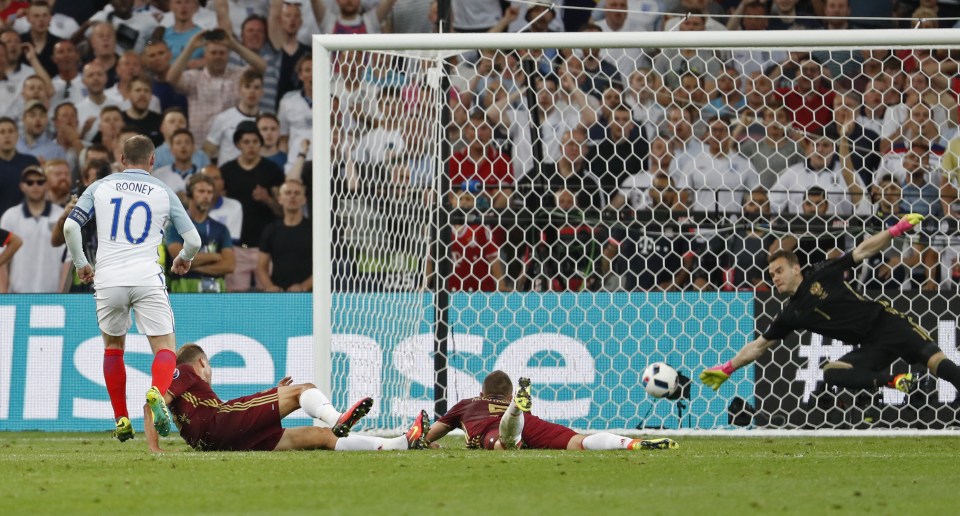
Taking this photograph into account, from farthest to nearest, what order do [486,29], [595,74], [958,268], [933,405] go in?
[486,29]
[595,74]
[958,268]
[933,405]

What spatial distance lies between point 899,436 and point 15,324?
720 cm

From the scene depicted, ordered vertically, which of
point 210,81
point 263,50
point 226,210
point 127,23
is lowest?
point 226,210

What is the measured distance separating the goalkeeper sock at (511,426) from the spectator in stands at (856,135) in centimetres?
469

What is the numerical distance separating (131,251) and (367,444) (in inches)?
70.9

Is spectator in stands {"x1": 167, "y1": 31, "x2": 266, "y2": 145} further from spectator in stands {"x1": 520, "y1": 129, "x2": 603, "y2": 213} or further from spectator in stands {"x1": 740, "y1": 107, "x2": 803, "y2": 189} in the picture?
spectator in stands {"x1": 740, "y1": 107, "x2": 803, "y2": 189}

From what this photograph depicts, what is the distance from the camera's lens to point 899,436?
1004 centimetres

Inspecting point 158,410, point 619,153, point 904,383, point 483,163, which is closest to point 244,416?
point 158,410

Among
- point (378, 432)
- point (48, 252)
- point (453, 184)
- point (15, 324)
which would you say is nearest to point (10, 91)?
point (48, 252)

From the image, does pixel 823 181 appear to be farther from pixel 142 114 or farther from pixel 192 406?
pixel 142 114

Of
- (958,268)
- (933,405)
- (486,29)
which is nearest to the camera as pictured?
(933,405)

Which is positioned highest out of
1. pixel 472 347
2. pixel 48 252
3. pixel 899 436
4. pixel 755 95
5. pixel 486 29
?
pixel 486 29

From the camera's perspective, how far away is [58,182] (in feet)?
44.1

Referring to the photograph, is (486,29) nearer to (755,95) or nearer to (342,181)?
(755,95)

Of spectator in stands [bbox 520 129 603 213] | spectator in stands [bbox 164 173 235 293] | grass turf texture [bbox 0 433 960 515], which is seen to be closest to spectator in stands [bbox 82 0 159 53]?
spectator in stands [bbox 164 173 235 293]
